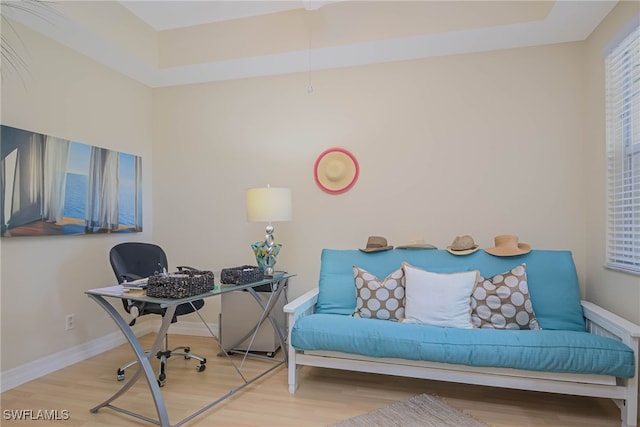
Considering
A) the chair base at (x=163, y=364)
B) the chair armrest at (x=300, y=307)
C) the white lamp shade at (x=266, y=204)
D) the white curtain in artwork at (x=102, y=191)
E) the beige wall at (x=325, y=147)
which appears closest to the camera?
the chair armrest at (x=300, y=307)

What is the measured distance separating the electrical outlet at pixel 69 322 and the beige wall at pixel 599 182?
156 inches

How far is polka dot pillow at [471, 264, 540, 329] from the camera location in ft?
7.86

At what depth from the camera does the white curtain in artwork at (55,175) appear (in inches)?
106

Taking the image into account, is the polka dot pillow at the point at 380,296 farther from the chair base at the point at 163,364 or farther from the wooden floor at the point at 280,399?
the chair base at the point at 163,364

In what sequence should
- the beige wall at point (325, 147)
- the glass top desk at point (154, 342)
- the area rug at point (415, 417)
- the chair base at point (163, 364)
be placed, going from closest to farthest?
the glass top desk at point (154, 342), the area rug at point (415, 417), the chair base at point (163, 364), the beige wall at point (325, 147)

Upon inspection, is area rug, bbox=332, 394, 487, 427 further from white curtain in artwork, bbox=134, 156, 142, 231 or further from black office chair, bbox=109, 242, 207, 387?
white curtain in artwork, bbox=134, 156, 142, 231

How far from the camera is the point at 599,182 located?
8.55ft

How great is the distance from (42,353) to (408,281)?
2743 mm

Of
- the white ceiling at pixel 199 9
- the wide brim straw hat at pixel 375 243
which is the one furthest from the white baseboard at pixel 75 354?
the white ceiling at pixel 199 9

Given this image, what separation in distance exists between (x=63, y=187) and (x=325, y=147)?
2.15m

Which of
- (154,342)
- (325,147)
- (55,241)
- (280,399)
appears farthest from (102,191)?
(280,399)

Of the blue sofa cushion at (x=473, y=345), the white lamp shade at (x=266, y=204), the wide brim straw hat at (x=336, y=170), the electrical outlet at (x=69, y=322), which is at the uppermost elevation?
the wide brim straw hat at (x=336, y=170)

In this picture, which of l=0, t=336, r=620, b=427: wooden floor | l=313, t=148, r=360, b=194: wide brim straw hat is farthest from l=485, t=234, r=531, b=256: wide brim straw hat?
l=313, t=148, r=360, b=194: wide brim straw hat

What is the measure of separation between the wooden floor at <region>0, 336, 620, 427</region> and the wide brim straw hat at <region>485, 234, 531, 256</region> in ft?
3.07
